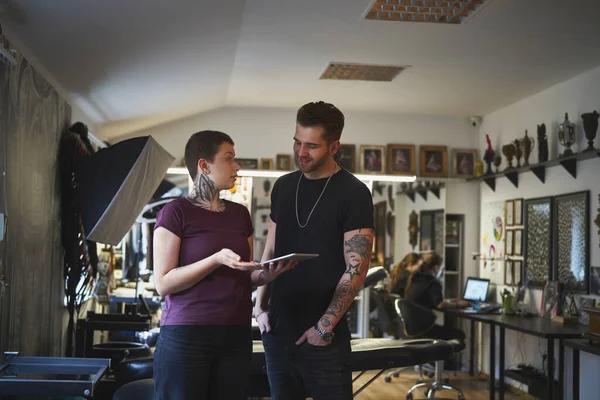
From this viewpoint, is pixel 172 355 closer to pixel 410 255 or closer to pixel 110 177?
pixel 110 177

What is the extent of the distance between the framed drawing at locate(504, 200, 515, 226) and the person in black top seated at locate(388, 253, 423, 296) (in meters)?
0.95

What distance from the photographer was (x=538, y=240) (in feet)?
21.5

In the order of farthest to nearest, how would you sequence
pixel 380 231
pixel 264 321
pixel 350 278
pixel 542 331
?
pixel 380 231, pixel 542 331, pixel 264 321, pixel 350 278

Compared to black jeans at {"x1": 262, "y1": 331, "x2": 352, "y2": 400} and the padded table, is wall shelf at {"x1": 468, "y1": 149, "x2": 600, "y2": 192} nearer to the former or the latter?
the padded table

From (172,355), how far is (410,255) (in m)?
5.58

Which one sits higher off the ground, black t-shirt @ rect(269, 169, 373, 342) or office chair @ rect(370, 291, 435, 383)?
black t-shirt @ rect(269, 169, 373, 342)

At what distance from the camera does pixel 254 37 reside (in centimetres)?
511

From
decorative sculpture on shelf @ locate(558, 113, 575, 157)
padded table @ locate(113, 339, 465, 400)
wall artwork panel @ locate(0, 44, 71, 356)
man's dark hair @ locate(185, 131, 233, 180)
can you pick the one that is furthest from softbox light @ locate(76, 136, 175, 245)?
decorative sculpture on shelf @ locate(558, 113, 575, 157)

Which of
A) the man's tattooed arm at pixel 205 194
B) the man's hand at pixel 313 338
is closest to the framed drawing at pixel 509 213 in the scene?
the man's hand at pixel 313 338

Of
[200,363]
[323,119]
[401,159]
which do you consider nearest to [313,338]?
[200,363]

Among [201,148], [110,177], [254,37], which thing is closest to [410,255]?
[254,37]

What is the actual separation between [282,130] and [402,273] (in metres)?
2.06

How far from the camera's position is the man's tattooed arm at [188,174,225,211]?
2.18 meters

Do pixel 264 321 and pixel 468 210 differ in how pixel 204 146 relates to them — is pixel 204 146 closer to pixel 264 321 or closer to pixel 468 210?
pixel 264 321
